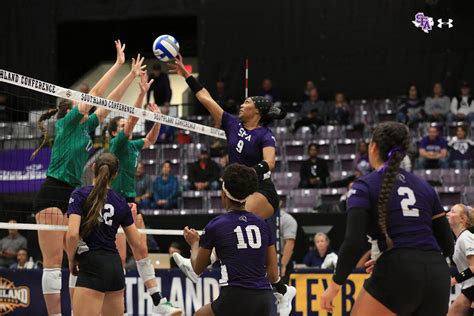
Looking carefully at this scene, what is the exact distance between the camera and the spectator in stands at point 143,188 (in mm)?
17312

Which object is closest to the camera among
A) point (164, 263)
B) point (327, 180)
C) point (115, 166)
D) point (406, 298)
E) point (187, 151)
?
point (406, 298)

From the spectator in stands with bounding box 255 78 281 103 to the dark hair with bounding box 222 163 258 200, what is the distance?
14.6 m

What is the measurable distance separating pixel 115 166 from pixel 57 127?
142cm

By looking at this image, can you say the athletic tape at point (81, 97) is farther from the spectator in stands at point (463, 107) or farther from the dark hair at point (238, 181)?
the spectator in stands at point (463, 107)

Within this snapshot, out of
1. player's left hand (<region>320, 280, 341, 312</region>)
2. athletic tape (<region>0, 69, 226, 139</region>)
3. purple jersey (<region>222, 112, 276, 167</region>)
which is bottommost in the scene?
player's left hand (<region>320, 280, 341, 312</region>)

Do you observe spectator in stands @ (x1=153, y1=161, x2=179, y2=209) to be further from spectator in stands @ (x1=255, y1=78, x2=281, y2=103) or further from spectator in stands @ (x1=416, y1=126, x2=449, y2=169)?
spectator in stands @ (x1=416, y1=126, x2=449, y2=169)

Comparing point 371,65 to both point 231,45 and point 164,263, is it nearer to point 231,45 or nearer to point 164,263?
point 231,45

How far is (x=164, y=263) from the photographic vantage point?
49.3 feet

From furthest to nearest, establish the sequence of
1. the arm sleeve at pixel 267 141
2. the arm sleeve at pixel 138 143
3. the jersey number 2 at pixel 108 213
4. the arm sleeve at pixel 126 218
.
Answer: the arm sleeve at pixel 138 143 < the arm sleeve at pixel 267 141 < the arm sleeve at pixel 126 218 < the jersey number 2 at pixel 108 213

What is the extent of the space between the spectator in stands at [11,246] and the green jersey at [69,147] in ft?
23.8

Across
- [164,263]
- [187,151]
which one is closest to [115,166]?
[164,263]

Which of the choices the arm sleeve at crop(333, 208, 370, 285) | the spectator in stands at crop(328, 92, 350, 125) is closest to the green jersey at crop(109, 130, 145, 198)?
the arm sleeve at crop(333, 208, 370, 285)

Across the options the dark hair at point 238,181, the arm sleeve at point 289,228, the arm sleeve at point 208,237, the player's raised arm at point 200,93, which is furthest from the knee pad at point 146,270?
the arm sleeve at point 289,228

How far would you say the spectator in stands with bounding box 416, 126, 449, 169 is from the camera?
56.8 feet
